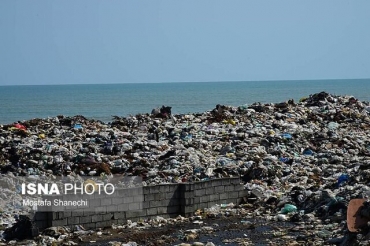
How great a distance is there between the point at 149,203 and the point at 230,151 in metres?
4.70

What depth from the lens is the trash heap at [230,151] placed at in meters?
10.8

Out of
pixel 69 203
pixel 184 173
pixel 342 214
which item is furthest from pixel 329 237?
pixel 184 173

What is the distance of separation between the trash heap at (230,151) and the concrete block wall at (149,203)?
72 centimetres

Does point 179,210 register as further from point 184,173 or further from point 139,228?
point 184,173

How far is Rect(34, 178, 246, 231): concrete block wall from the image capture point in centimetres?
888

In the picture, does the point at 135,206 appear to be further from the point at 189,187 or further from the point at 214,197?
the point at 214,197

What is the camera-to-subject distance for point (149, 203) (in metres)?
9.73

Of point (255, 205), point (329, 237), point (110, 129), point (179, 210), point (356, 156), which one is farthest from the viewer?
point (110, 129)

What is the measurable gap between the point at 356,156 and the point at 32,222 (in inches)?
320

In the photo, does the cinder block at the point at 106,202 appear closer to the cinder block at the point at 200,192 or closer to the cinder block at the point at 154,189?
the cinder block at the point at 154,189

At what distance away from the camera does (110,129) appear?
648 inches

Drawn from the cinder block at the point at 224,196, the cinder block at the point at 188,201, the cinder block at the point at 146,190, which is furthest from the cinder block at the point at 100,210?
the cinder block at the point at 224,196

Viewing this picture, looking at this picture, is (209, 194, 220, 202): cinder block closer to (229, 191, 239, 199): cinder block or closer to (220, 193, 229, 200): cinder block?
(220, 193, 229, 200): cinder block

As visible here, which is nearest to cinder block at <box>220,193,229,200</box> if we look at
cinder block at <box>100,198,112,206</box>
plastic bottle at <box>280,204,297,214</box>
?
plastic bottle at <box>280,204,297,214</box>
